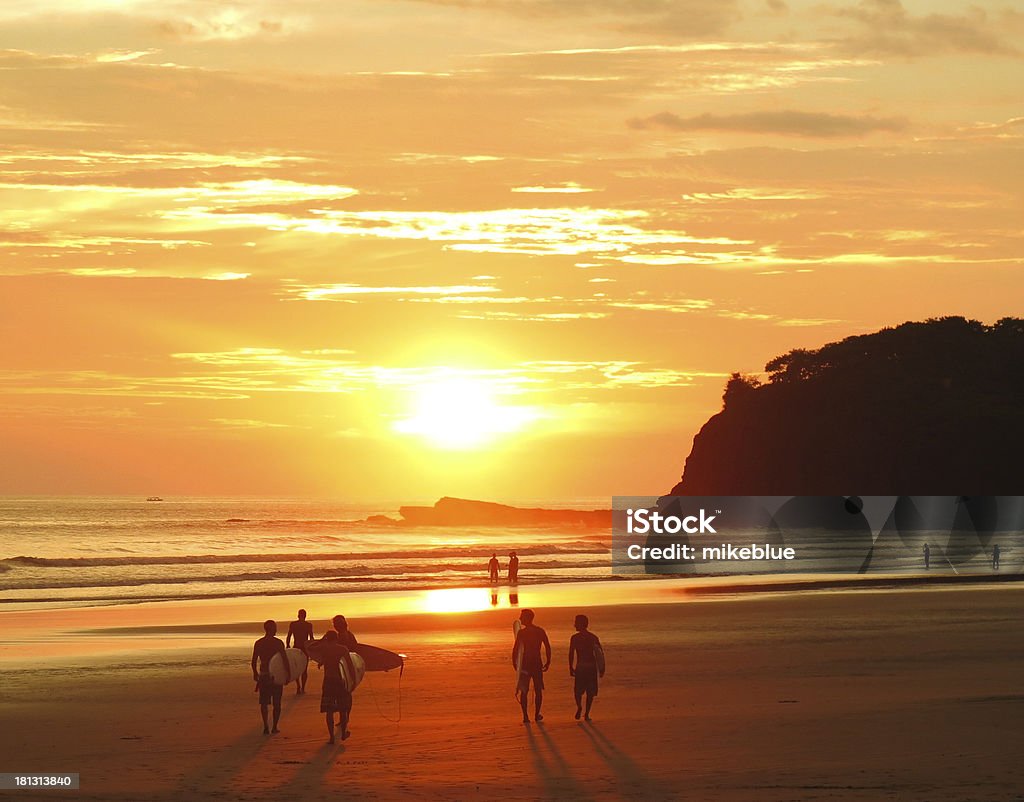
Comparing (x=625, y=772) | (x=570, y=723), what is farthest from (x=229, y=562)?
(x=625, y=772)

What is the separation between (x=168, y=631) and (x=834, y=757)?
74.5 feet

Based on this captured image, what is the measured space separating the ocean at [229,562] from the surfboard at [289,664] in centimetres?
2973

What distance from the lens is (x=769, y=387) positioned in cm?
14800

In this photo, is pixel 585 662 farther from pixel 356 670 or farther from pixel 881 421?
pixel 881 421

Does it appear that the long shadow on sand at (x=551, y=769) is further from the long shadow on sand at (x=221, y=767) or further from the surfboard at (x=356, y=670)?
the long shadow on sand at (x=221, y=767)

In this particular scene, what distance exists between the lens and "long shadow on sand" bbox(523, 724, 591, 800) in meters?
13.7

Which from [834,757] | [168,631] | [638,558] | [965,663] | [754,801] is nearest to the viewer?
[754,801]

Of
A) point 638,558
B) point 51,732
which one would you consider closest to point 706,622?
point 51,732

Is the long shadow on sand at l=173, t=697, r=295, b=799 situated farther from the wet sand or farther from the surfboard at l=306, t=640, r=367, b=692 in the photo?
the surfboard at l=306, t=640, r=367, b=692

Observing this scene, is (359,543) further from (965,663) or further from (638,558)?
(965,663)

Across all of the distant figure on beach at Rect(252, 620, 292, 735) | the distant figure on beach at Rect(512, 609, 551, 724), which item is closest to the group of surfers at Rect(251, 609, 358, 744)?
the distant figure on beach at Rect(252, 620, 292, 735)

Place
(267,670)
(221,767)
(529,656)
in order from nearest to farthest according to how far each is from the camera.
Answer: (221,767)
(267,670)
(529,656)

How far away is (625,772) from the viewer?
14.6m

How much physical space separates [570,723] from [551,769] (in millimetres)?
3261
